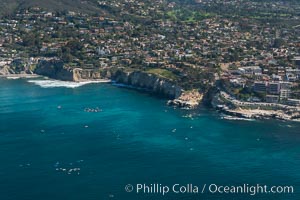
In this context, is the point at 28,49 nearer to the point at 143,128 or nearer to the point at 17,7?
the point at 17,7

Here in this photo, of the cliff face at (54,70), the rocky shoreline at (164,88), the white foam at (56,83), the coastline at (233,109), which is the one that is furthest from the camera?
the cliff face at (54,70)

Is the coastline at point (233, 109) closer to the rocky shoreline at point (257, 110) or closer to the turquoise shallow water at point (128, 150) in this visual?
the rocky shoreline at point (257, 110)

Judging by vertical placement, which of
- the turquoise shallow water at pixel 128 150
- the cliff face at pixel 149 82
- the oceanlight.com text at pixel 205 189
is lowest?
the oceanlight.com text at pixel 205 189

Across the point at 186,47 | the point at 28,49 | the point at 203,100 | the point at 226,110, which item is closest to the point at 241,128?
the point at 226,110

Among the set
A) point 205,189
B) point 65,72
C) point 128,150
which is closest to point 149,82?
point 65,72

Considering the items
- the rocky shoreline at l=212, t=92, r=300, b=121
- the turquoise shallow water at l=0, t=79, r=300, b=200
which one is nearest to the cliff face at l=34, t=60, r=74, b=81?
the turquoise shallow water at l=0, t=79, r=300, b=200

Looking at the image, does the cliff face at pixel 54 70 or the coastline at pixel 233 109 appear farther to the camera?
the cliff face at pixel 54 70

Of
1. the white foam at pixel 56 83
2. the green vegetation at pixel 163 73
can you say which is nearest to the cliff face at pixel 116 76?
the green vegetation at pixel 163 73
